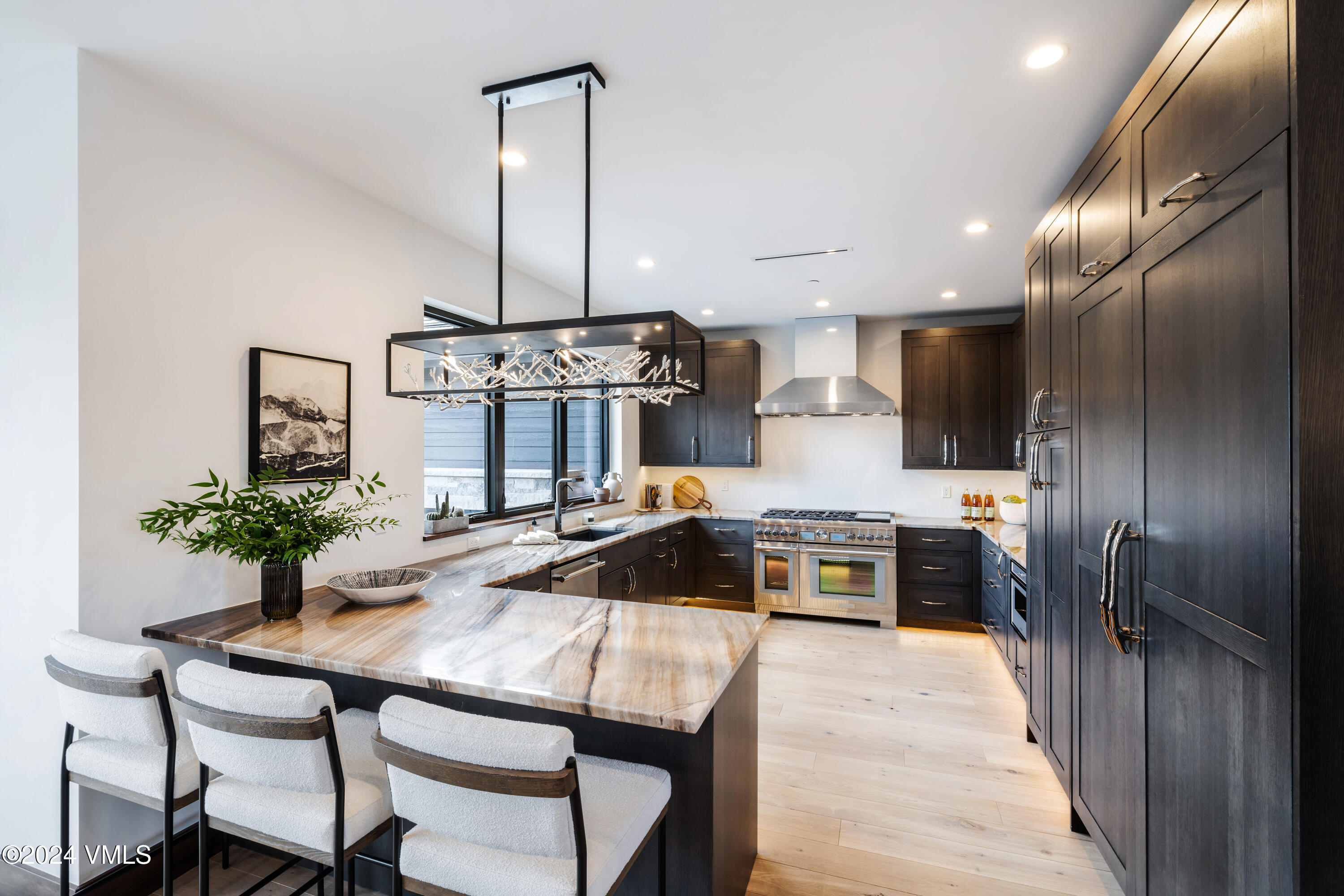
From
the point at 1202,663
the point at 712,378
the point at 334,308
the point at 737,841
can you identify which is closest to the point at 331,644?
the point at 737,841

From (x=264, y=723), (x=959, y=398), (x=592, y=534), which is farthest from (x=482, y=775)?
(x=959, y=398)

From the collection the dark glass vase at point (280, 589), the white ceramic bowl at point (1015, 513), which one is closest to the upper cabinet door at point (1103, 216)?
the white ceramic bowl at point (1015, 513)

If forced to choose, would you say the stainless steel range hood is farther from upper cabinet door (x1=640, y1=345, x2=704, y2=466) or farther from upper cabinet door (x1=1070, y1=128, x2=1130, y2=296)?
upper cabinet door (x1=1070, y1=128, x2=1130, y2=296)

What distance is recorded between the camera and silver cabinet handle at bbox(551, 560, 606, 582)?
316 centimetres

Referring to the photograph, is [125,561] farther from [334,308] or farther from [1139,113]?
[1139,113]

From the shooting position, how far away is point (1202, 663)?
131 centimetres

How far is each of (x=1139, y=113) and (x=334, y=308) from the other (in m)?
2.86

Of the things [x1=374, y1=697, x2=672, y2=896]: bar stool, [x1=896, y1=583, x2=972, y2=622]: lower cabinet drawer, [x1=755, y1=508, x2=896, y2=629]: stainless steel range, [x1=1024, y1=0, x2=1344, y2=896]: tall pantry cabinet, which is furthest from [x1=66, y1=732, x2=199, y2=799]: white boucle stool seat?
[x1=896, y1=583, x2=972, y2=622]: lower cabinet drawer

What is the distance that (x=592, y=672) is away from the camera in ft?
A: 5.03

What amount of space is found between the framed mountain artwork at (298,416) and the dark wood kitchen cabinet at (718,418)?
3.27 m

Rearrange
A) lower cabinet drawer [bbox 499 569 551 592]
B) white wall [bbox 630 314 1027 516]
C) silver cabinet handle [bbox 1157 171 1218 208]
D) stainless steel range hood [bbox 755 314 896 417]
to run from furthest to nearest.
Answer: white wall [bbox 630 314 1027 516]
stainless steel range hood [bbox 755 314 896 417]
lower cabinet drawer [bbox 499 569 551 592]
silver cabinet handle [bbox 1157 171 1218 208]

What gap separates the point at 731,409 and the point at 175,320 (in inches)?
166

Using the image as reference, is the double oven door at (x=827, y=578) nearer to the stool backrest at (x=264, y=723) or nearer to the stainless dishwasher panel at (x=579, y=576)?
the stainless dishwasher panel at (x=579, y=576)

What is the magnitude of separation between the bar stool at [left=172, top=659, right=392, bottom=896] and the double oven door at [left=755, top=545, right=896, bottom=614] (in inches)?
158
